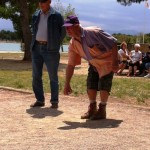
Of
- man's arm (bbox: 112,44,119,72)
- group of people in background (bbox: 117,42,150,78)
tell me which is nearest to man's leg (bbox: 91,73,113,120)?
man's arm (bbox: 112,44,119,72)

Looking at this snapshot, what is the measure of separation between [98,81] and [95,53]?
53 centimetres

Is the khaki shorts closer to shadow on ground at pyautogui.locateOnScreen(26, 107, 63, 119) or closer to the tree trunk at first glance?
shadow on ground at pyautogui.locateOnScreen(26, 107, 63, 119)

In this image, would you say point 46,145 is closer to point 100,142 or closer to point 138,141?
point 100,142

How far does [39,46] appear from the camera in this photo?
784 centimetres

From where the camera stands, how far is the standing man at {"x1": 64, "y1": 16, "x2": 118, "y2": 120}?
647cm

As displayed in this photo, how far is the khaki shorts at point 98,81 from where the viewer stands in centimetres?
674

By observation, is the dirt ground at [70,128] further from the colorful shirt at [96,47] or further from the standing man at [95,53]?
the colorful shirt at [96,47]

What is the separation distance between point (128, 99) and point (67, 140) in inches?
154

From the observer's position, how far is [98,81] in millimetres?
6961

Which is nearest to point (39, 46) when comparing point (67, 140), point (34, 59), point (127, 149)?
point (34, 59)

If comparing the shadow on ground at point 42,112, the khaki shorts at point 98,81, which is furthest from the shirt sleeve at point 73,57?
the shadow on ground at point 42,112

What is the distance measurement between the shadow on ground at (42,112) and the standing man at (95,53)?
608 millimetres

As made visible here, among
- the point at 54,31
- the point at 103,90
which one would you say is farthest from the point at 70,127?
the point at 54,31

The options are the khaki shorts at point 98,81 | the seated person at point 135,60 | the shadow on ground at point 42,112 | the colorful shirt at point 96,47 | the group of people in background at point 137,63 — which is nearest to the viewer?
the colorful shirt at point 96,47
